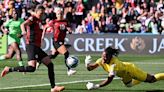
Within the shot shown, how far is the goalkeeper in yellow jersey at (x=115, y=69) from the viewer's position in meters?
13.4

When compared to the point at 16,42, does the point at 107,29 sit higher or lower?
lower

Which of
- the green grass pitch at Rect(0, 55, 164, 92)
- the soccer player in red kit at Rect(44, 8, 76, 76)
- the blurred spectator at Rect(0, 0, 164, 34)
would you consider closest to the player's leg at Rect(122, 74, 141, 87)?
the green grass pitch at Rect(0, 55, 164, 92)

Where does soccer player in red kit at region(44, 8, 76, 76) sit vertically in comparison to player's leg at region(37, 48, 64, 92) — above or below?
below

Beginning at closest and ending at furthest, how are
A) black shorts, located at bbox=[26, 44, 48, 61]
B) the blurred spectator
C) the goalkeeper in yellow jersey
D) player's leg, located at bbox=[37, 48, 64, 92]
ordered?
the goalkeeper in yellow jersey → player's leg, located at bbox=[37, 48, 64, 92] → black shorts, located at bbox=[26, 44, 48, 61] → the blurred spectator

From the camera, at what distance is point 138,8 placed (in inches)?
1236

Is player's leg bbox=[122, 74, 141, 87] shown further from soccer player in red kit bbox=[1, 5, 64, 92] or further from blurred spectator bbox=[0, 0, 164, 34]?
blurred spectator bbox=[0, 0, 164, 34]

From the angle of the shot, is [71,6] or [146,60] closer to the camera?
[146,60]

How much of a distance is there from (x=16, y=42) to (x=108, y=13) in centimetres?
1261

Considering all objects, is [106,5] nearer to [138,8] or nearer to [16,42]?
[138,8]

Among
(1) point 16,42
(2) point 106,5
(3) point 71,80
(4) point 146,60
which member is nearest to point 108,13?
(2) point 106,5

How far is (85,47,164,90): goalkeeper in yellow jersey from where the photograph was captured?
13351 millimetres

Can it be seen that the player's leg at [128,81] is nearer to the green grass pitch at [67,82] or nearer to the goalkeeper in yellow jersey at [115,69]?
the goalkeeper in yellow jersey at [115,69]

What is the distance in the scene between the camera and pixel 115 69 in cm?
1344

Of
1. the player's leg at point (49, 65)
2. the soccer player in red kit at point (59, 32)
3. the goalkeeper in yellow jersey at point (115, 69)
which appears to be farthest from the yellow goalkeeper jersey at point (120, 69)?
the soccer player in red kit at point (59, 32)
